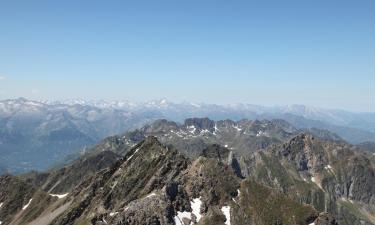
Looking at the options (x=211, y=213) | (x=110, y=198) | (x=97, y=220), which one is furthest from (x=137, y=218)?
(x=110, y=198)

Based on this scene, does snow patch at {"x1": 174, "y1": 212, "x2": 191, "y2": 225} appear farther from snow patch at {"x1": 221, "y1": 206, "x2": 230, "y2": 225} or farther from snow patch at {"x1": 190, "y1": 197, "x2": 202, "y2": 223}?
snow patch at {"x1": 221, "y1": 206, "x2": 230, "y2": 225}

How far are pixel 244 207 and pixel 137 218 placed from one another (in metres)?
44.3

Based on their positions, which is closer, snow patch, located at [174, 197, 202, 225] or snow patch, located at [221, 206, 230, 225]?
snow patch, located at [174, 197, 202, 225]

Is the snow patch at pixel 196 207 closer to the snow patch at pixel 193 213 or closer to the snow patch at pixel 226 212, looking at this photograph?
the snow patch at pixel 193 213

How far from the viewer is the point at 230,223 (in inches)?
6511

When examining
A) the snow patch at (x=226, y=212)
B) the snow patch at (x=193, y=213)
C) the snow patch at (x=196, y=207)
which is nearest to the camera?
the snow patch at (x=193, y=213)

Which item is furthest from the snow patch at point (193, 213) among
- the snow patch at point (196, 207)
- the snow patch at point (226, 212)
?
the snow patch at point (226, 212)

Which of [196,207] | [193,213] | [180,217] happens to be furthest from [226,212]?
[180,217]

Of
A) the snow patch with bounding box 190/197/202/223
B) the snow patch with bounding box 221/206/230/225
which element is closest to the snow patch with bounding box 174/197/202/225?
the snow patch with bounding box 190/197/202/223

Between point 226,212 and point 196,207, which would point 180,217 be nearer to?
point 196,207

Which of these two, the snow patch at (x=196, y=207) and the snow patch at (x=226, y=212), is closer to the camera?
the snow patch at (x=196, y=207)

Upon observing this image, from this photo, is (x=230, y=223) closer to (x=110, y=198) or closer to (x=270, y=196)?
(x=270, y=196)

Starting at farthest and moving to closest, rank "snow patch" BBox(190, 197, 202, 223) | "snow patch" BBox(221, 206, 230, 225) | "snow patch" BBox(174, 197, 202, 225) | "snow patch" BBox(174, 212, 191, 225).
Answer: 1. "snow patch" BBox(221, 206, 230, 225)
2. "snow patch" BBox(190, 197, 202, 223)
3. "snow patch" BBox(174, 197, 202, 225)
4. "snow patch" BBox(174, 212, 191, 225)

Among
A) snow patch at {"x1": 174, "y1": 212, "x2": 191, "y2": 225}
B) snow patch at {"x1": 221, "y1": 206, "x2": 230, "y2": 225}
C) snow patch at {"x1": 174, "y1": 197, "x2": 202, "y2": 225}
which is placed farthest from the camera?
snow patch at {"x1": 221, "y1": 206, "x2": 230, "y2": 225}
